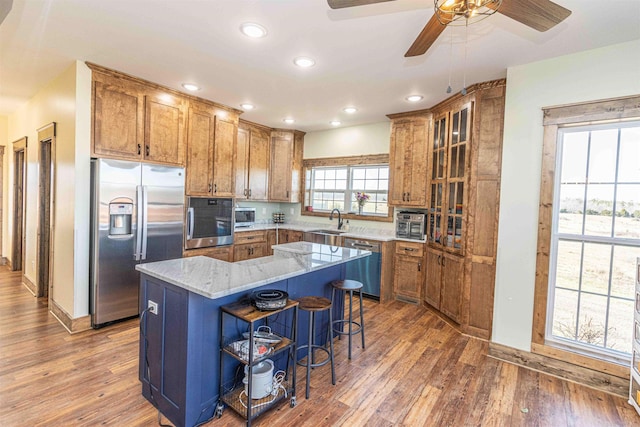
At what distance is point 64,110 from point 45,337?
7.64ft

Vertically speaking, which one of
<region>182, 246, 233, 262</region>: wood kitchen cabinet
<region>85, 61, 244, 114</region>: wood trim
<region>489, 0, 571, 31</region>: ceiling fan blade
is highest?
<region>85, 61, 244, 114</region>: wood trim

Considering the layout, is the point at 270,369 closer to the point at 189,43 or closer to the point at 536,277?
the point at 536,277

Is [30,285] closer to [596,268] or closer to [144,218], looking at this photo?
[144,218]

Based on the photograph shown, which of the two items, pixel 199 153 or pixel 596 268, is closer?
pixel 596 268

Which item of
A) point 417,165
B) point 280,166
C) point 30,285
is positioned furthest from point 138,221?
point 417,165

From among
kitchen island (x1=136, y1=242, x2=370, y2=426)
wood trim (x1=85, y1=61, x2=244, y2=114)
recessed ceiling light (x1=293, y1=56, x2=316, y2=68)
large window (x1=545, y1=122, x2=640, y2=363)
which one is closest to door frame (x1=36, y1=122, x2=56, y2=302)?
wood trim (x1=85, y1=61, x2=244, y2=114)

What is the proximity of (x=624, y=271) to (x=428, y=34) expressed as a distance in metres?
2.43

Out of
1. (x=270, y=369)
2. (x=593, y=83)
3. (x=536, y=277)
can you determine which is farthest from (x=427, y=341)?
(x=593, y=83)

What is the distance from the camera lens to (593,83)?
249 centimetres

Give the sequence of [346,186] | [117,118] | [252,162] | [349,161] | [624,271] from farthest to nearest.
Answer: [346,186]
[349,161]
[252,162]
[117,118]
[624,271]

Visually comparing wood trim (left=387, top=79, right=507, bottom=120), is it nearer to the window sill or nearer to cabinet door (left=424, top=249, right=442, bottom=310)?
the window sill

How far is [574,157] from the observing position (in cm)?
264

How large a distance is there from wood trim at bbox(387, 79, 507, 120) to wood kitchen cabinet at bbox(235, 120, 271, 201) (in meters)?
2.25

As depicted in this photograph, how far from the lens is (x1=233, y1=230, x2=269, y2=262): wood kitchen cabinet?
186 inches
